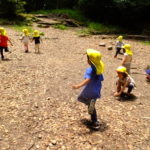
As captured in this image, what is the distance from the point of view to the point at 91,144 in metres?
5.31

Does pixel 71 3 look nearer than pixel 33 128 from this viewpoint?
No

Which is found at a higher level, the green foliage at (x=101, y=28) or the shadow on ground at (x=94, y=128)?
the green foliage at (x=101, y=28)

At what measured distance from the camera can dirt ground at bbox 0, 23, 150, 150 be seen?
5.37 m

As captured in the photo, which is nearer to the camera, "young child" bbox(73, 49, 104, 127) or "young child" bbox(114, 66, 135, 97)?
"young child" bbox(73, 49, 104, 127)

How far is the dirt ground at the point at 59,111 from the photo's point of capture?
5.37m

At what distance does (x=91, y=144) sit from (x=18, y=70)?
19.6 ft

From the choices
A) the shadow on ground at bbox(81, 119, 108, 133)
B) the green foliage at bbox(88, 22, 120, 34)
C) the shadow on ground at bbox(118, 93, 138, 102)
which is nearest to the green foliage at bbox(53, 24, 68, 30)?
the green foliage at bbox(88, 22, 120, 34)

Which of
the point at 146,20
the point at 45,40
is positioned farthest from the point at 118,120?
the point at 146,20

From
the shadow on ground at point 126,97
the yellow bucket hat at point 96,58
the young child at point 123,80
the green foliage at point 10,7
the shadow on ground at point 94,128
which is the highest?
the green foliage at point 10,7

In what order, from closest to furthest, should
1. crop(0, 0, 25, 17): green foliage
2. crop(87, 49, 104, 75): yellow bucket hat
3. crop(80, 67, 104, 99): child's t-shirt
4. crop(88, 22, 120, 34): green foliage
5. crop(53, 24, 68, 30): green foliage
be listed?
crop(87, 49, 104, 75): yellow bucket hat → crop(80, 67, 104, 99): child's t-shirt → crop(0, 0, 25, 17): green foliage → crop(53, 24, 68, 30): green foliage → crop(88, 22, 120, 34): green foliage

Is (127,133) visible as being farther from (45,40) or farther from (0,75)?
(45,40)

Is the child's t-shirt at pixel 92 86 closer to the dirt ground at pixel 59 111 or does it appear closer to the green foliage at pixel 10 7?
the dirt ground at pixel 59 111

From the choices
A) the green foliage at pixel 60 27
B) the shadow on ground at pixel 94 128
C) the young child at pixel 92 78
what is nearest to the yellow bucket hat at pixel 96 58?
the young child at pixel 92 78

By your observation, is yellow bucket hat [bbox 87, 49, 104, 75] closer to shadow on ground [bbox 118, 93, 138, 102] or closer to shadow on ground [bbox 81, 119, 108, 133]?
shadow on ground [bbox 81, 119, 108, 133]
